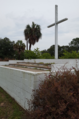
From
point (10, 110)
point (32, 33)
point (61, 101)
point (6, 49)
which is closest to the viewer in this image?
point (61, 101)

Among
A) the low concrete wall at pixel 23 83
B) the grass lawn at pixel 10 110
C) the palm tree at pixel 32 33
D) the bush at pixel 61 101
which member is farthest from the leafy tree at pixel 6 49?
the bush at pixel 61 101

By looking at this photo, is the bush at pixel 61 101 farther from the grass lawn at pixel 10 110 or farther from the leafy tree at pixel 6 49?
the leafy tree at pixel 6 49

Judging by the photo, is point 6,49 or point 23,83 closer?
point 23,83

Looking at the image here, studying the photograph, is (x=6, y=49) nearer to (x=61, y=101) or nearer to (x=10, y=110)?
(x=10, y=110)

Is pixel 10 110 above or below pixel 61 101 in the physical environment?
below

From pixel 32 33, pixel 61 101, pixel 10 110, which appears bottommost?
pixel 10 110

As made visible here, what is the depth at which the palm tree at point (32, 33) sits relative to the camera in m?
23.2

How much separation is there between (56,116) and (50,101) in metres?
0.30

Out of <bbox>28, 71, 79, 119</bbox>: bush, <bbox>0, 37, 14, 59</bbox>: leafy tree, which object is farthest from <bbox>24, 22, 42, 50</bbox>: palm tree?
<bbox>28, 71, 79, 119</bbox>: bush

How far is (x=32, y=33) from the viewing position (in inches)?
912

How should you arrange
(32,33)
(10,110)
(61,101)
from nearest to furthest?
(61,101)
(10,110)
(32,33)

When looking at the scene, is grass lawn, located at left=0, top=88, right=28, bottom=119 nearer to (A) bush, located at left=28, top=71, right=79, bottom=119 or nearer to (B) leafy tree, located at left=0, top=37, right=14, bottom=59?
(A) bush, located at left=28, top=71, right=79, bottom=119

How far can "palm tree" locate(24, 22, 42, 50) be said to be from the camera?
76.0 ft

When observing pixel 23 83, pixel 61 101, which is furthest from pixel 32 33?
pixel 61 101
